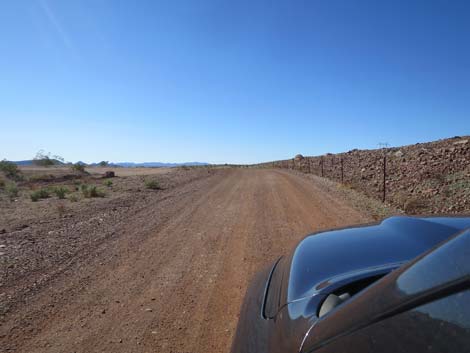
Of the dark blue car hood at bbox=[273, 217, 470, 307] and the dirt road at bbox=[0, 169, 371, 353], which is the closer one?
the dark blue car hood at bbox=[273, 217, 470, 307]

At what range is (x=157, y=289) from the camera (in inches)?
178

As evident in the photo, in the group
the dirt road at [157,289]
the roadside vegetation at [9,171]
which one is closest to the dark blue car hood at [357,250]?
the dirt road at [157,289]

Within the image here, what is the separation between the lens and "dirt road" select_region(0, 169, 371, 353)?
11.1ft

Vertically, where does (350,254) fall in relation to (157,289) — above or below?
above

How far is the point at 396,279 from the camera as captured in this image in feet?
3.80

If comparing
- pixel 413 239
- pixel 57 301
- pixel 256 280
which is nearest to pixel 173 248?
pixel 57 301

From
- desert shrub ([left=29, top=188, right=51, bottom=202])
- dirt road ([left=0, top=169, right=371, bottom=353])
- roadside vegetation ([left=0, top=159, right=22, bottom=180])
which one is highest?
roadside vegetation ([left=0, top=159, right=22, bottom=180])

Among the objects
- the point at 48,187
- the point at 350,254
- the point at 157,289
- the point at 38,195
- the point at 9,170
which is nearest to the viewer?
the point at 350,254

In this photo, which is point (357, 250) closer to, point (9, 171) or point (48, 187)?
point (48, 187)

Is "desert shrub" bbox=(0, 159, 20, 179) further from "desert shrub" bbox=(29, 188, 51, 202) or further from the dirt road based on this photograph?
the dirt road

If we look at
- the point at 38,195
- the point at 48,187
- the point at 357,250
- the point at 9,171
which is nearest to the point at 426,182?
the point at 357,250

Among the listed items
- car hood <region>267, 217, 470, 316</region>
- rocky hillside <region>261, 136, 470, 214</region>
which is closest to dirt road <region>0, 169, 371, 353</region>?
car hood <region>267, 217, 470, 316</region>

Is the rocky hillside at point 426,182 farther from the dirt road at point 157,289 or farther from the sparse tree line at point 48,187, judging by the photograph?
the sparse tree line at point 48,187

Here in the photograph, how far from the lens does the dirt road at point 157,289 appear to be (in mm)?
3385
